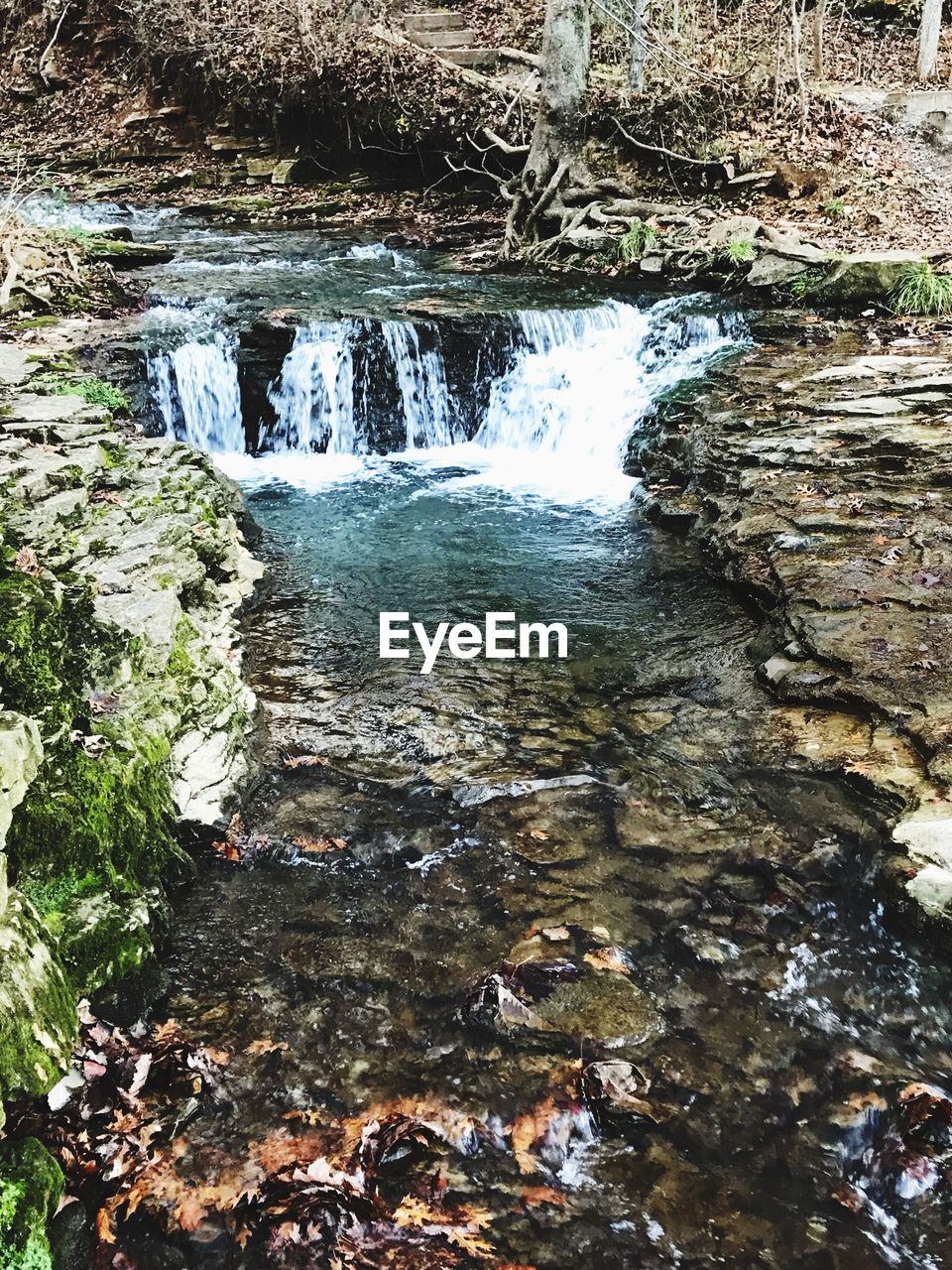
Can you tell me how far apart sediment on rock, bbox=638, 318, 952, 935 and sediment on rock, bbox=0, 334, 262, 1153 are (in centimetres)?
303

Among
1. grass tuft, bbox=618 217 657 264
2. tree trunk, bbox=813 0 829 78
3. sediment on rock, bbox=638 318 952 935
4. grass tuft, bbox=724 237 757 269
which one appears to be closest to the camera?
sediment on rock, bbox=638 318 952 935

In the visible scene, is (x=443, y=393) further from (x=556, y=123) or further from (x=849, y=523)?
(x=556, y=123)

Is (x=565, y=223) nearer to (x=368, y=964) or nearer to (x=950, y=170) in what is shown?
(x=950, y=170)

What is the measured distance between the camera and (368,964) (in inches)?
137

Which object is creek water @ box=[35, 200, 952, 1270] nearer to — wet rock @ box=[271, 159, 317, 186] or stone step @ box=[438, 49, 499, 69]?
wet rock @ box=[271, 159, 317, 186]

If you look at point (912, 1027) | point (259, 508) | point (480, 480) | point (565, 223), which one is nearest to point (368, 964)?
point (912, 1027)

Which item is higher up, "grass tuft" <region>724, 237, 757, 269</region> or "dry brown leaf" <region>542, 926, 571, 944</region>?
"grass tuft" <region>724, 237, 757, 269</region>

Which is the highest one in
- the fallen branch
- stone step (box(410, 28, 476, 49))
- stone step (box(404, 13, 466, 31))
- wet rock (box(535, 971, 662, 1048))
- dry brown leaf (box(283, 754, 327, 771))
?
stone step (box(404, 13, 466, 31))

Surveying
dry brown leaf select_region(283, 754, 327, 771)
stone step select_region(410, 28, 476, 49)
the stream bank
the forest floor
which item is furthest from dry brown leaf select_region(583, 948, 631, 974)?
stone step select_region(410, 28, 476, 49)

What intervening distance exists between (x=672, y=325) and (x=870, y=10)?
13.9 meters

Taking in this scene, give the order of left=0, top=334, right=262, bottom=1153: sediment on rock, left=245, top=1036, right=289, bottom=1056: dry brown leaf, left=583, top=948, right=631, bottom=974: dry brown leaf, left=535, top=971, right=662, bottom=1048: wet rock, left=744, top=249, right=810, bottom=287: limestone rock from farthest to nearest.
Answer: left=744, top=249, right=810, bottom=287: limestone rock < left=583, top=948, right=631, bottom=974: dry brown leaf < left=535, top=971, right=662, bottom=1048: wet rock < left=245, top=1036, right=289, bottom=1056: dry brown leaf < left=0, top=334, right=262, bottom=1153: sediment on rock

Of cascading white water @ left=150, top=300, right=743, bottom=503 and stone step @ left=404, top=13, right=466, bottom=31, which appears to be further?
stone step @ left=404, top=13, right=466, bottom=31

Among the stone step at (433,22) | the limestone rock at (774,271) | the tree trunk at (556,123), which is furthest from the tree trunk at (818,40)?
the stone step at (433,22)

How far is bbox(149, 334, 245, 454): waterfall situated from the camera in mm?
9602
